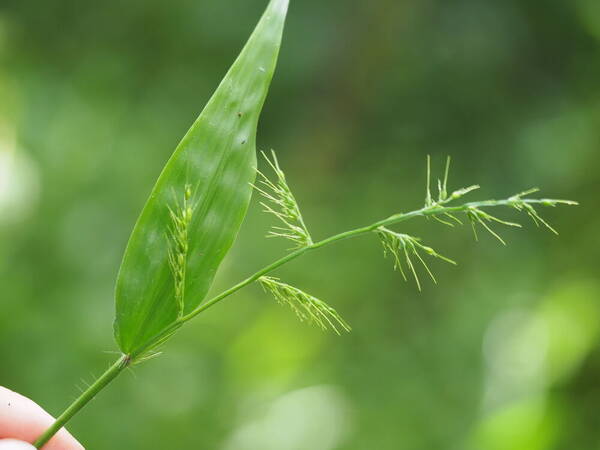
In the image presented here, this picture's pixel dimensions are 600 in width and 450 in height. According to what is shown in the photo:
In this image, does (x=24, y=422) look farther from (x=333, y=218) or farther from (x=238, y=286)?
(x=333, y=218)

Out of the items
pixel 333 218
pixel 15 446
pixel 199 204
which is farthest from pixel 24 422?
pixel 333 218

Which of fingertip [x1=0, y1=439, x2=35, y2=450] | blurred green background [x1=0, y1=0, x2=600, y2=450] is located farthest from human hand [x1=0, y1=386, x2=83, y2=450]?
blurred green background [x1=0, y1=0, x2=600, y2=450]

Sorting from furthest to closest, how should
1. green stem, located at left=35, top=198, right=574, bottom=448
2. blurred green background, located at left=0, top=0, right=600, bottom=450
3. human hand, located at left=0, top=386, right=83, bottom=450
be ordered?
blurred green background, located at left=0, top=0, right=600, bottom=450
human hand, located at left=0, top=386, right=83, bottom=450
green stem, located at left=35, top=198, right=574, bottom=448

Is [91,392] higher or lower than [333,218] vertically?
higher

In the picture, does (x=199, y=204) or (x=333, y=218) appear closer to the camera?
(x=199, y=204)

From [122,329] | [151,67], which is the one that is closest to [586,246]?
[151,67]

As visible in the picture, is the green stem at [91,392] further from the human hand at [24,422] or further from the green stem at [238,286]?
the human hand at [24,422]

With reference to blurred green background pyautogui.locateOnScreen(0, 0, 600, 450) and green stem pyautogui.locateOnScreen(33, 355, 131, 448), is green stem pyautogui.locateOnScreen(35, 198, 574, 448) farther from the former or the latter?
blurred green background pyautogui.locateOnScreen(0, 0, 600, 450)
